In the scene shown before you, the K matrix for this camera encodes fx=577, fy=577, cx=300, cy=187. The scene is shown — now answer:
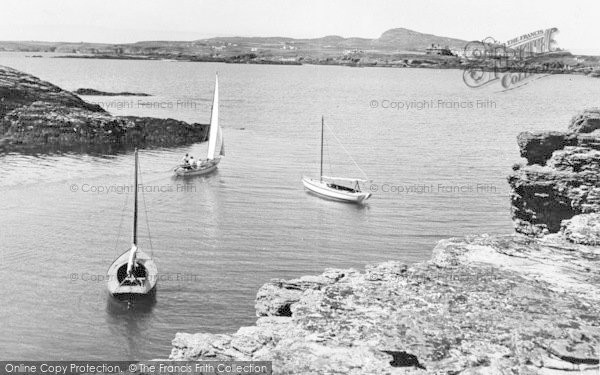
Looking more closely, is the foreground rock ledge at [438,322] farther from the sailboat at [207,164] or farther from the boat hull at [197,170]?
the sailboat at [207,164]

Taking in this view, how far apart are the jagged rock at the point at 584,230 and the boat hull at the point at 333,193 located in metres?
25.8

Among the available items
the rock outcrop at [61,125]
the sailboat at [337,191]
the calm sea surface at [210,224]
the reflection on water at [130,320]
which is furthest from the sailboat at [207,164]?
the reflection on water at [130,320]

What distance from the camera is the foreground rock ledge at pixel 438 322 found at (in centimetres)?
1218

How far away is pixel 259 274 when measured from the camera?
30.8 m

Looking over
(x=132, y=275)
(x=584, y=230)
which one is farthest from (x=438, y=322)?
(x=132, y=275)

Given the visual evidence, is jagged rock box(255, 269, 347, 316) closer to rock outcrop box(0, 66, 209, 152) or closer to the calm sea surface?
the calm sea surface

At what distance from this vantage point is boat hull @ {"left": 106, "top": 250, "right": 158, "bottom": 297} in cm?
2756

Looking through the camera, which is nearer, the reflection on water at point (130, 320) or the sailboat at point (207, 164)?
the reflection on water at point (130, 320)

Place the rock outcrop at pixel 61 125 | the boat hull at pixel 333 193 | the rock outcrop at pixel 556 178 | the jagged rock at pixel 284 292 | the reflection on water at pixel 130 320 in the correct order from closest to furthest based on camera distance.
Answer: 1. the jagged rock at pixel 284 292
2. the reflection on water at pixel 130 320
3. the rock outcrop at pixel 556 178
4. the boat hull at pixel 333 193
5. the rock outcrop at pixel 61 125

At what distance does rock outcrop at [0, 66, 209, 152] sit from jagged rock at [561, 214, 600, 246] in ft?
186

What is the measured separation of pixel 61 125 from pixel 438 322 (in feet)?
212

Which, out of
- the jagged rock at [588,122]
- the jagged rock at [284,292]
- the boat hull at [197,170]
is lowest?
the boat hull at [197,170]

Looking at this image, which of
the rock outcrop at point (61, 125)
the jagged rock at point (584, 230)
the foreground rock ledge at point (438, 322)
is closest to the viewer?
the foreground rock ledge at point (438, 322)

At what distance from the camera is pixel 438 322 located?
44.7ft
